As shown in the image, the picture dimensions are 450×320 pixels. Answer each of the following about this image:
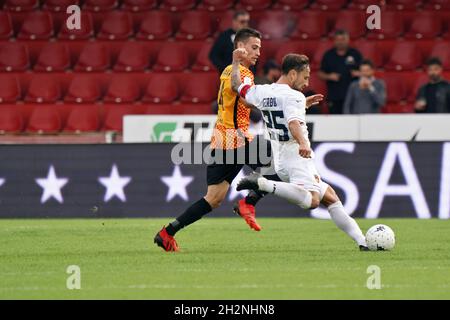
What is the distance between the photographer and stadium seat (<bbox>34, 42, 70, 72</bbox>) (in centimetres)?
1855

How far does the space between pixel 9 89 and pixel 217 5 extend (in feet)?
12.1

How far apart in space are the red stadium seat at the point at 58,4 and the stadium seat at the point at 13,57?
1.07m

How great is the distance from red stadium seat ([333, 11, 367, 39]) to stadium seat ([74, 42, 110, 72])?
378 centimetres

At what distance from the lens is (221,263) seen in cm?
916

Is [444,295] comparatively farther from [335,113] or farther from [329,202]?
[335,113]

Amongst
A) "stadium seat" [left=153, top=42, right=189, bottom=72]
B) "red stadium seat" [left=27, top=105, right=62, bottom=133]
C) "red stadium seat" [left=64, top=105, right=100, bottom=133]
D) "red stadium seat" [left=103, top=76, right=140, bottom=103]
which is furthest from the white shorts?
"stadium seat" [left=153, top=42, right=189, bottom=72]

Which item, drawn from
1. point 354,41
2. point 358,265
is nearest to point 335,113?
point 354,41

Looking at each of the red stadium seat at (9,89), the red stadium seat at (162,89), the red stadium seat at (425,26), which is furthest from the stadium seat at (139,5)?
the red stadium seat at (425,26)

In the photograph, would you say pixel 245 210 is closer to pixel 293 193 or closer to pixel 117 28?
pixel 293 193

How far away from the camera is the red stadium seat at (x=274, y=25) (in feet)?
60.9

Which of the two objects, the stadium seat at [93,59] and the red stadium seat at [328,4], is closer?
→ the stadium seat at [93,59]

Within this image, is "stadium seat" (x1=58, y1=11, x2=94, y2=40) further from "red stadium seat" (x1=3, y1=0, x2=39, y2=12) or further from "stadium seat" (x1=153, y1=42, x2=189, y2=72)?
"stadium seat" (x1=153, y1=42, x2=189, y2=72)

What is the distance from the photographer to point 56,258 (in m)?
9.66

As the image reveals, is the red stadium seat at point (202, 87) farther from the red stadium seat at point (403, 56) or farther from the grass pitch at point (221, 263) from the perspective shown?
the grass pitch at point (221, 263)
